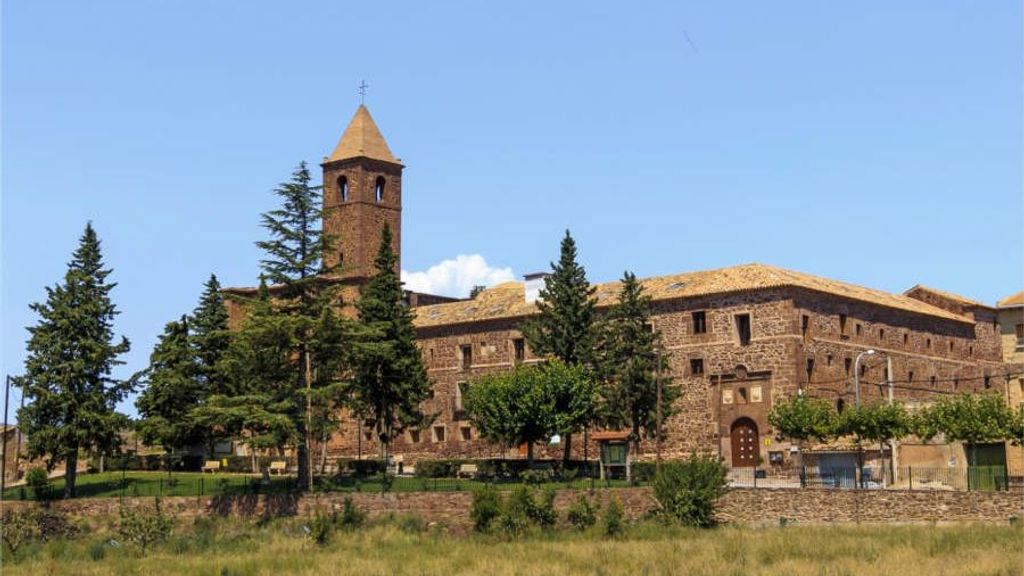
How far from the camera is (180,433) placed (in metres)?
65.9

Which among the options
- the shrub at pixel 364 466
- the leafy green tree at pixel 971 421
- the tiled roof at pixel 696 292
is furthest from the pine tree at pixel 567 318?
the leafy green tree at pixel 971 421

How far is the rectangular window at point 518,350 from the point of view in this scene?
75250mm

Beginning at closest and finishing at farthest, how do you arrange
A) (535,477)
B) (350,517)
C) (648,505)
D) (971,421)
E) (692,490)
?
1. (350,517)
2. (692,490)
3. (648,505)
4. (971,421)
5. (535,477)

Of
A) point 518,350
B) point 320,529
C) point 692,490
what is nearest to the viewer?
point 320,529

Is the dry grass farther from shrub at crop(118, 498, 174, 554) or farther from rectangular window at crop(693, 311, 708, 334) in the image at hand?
rectangular window at crop(693, 311, 708, 334)

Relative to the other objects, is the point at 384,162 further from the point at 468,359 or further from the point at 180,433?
the point at 180,433

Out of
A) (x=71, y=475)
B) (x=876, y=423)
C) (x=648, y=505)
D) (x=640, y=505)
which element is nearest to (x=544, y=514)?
(x=640, y=505)

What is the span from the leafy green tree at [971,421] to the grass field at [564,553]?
27.1ft

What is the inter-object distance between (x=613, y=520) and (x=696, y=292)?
20671 millimetres

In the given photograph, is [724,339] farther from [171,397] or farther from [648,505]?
[171,397]

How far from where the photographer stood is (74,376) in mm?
59812

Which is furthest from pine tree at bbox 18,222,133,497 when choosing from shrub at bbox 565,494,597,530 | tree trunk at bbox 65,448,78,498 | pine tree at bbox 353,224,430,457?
shrub at bbox 565,494,597,530

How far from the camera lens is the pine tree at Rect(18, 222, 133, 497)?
59.1 meters

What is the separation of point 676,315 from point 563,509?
18797 mm
